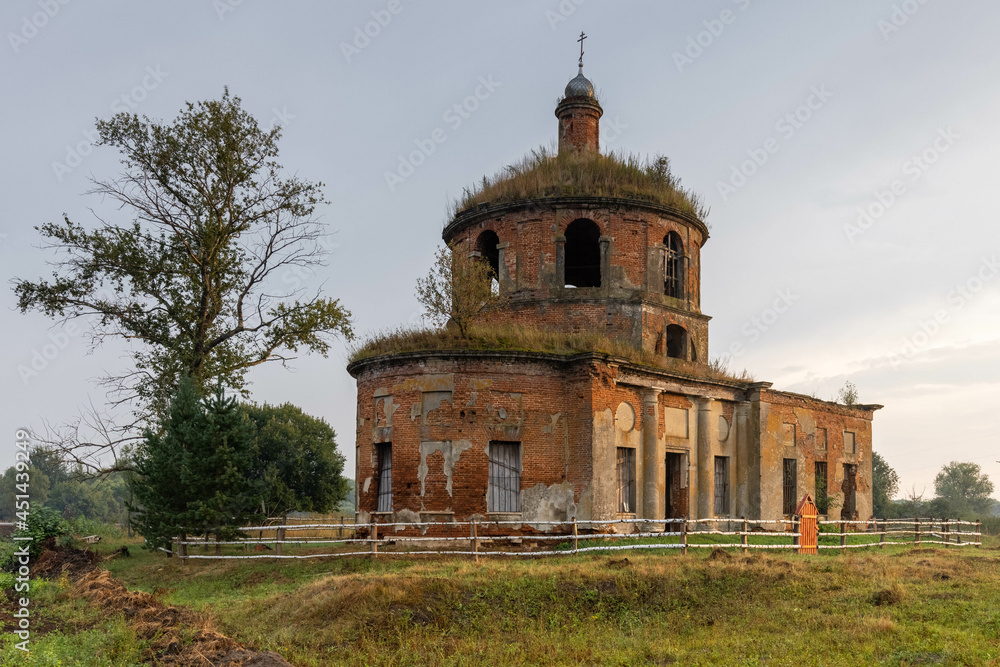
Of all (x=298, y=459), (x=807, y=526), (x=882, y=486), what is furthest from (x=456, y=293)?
(x=882, y=486)

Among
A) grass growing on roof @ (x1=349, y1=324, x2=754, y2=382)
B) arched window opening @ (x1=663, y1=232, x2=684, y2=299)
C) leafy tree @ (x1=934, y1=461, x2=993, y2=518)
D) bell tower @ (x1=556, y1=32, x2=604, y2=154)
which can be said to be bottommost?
leafy tree @ (x1=934, y1=461, x2=993, y2=518)

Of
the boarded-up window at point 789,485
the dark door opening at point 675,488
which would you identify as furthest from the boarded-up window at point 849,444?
the dark door opening at point 675,488

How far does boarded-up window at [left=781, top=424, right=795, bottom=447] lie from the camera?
2645 centimetres

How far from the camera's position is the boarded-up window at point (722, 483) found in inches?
968

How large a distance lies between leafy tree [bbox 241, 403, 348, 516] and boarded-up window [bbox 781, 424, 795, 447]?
26.7 meters

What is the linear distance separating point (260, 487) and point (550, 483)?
7231mm

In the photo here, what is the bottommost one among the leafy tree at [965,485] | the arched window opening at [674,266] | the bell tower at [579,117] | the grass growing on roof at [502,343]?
the leafy tree at [965,485]

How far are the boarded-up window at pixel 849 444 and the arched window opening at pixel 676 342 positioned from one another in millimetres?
8030

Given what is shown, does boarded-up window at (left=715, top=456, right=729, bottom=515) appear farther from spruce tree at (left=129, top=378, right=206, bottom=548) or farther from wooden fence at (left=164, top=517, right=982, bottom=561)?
spruce tree at (left=129, top=378, right=206, bottom=548)

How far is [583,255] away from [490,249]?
3941 millimetres

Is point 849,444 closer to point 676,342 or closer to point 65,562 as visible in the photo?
point 676,342

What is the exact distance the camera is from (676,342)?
84.9 ft

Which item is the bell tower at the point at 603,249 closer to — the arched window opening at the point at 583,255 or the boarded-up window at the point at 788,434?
the arched window opening at the point at 583,255

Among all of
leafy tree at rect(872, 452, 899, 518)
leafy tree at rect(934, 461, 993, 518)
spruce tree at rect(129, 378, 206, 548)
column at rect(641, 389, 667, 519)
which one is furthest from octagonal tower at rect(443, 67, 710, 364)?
leafy tree at rect(934, 461, 993, 518)
